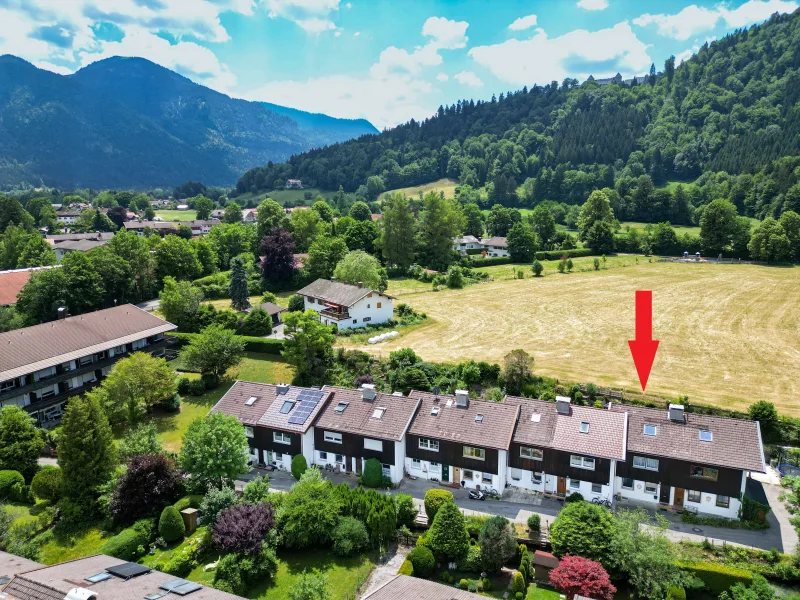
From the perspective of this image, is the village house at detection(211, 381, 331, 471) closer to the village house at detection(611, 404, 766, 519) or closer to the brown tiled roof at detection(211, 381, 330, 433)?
the brown tiled roof at detection(211, 381, 330, 433)

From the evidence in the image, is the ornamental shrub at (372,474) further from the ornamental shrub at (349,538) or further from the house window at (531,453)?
the house window at (531,453)

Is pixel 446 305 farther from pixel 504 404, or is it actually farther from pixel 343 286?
pixel 504 404

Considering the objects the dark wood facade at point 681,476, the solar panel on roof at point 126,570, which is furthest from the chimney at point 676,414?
the solar panel on roof at point 126,570

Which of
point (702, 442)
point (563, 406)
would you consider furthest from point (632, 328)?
point (702, 442)

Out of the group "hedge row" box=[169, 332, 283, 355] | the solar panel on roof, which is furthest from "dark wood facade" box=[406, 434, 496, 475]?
"hedge row" box=[169, 332, 283, 355]

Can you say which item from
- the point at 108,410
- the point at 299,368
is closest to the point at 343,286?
the point at 299,368
